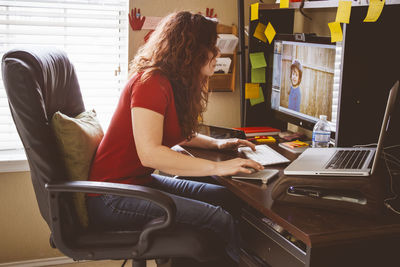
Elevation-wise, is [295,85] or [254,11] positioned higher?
[254,11]

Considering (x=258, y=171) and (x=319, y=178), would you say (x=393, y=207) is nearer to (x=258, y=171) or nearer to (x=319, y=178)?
(x=319, y=178)

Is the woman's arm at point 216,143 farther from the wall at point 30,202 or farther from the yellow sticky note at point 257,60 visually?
the wall at point 30,202

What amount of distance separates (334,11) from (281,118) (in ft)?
1.82

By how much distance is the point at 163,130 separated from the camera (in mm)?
1540

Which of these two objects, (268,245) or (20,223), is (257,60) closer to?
(268,245)

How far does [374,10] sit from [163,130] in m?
0.81

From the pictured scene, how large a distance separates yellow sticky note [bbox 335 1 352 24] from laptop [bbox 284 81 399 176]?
38 centimetres

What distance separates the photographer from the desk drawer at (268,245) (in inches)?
48.2

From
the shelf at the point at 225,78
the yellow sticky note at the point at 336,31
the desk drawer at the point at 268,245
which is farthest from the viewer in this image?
the shelf at the point at 225,78

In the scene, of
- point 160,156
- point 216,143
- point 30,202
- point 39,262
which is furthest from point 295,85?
point 39,262

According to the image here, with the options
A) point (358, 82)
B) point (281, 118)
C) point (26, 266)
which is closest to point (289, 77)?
→ point (281, 118)

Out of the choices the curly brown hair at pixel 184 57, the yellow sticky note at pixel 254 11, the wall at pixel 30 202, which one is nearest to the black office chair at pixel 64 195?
the curly brown hair at pixel 184 57

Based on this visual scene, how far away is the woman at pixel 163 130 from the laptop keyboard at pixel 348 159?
9.9 inches

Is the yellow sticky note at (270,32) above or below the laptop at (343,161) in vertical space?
above
